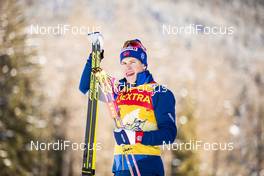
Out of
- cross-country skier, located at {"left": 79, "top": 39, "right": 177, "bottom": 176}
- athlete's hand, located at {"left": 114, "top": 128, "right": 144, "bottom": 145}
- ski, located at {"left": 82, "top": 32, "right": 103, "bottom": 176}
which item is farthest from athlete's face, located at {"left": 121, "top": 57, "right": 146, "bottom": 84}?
athlete's hand, located at {"left": 114, "top": 128, "right": 144, "bottom": 145}

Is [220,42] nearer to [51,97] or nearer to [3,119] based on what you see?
[51,97]

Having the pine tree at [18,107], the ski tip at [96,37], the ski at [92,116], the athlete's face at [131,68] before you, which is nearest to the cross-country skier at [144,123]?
the athlete's face at [131,68]

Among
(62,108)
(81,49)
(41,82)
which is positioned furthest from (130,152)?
(81,49)

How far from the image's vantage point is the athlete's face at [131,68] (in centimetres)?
273

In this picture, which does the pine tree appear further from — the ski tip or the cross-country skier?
the cross-country skier

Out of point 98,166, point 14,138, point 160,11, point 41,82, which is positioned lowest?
point 98,166

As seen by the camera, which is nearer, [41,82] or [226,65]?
[41,82]

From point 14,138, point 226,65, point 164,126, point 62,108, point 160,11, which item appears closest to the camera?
point 164,126

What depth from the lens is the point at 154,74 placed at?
23.0 metres

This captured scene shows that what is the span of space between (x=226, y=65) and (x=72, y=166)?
352 inches

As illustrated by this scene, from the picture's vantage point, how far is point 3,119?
578 inches

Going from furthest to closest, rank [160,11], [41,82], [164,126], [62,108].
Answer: [160,11] → [62,108] → [41,82] → [164,126]

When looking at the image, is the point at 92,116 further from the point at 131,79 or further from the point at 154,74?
the point at 154,74

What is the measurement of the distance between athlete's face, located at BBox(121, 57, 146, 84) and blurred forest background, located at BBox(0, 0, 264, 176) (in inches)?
473
